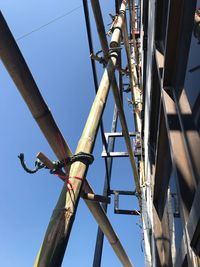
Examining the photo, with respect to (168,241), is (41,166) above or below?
below

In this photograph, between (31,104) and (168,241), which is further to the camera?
(168,241)

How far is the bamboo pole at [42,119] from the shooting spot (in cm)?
127

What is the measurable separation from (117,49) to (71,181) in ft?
6.67

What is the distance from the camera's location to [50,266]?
1.22 m

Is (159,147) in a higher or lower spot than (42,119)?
higher

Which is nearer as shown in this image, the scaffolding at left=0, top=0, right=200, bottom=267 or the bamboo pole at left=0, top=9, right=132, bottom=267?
the bamboo pole at left=0, top=9, right=132, bottom=267

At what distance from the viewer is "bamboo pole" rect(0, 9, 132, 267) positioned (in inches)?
49.8

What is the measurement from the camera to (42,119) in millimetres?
1700

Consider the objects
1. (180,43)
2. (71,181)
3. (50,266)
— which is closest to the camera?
(50,266)

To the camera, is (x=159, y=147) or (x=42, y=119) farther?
(x=159, y=147)

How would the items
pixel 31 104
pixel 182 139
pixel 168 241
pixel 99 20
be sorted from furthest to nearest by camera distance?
pixel 99 20
pixel 168 241
pixel 182 139
pixel 31 104

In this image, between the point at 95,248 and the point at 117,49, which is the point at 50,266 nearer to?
the point at 117,49

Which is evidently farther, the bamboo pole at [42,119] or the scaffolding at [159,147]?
the scaffolding at [159,147]

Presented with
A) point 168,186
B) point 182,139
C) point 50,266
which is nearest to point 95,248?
point 168,186
